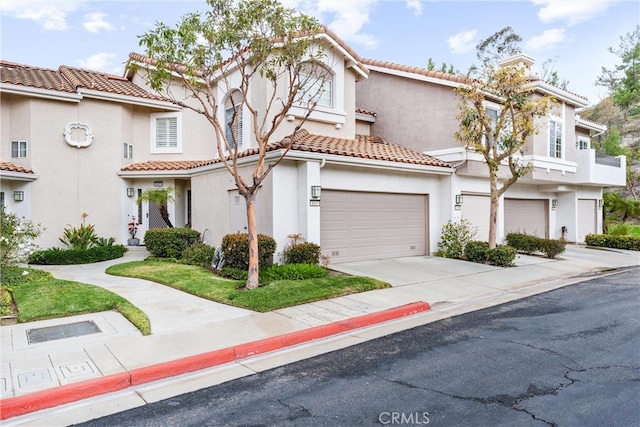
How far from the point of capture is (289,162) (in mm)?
11375

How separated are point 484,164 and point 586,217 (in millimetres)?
10678

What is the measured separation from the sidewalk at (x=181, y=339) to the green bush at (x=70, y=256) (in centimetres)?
206

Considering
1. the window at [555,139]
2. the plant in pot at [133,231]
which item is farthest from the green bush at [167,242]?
the window at [555,139]

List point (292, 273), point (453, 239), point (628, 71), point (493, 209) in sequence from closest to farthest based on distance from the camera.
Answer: point (292, 273) → point (493, 209) → point (453, 239) → point (628, 71)

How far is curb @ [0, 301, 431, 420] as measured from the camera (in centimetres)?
413

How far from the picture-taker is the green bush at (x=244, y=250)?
34.0 ft

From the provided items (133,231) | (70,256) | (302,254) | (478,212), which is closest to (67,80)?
(133,231)

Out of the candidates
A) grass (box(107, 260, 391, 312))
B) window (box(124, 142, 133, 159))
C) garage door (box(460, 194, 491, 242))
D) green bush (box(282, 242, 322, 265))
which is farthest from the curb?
window (box(124, 142, 133, 159))

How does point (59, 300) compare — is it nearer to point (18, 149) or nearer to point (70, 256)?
point (70, 256)

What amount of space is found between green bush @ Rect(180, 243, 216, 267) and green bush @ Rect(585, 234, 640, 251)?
17.3 m

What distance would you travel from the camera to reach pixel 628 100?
129ft

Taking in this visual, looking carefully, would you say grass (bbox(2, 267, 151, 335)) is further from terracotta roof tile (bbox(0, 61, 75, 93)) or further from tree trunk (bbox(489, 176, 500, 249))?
tree trunk (bbox(489, 176, 500, 249))

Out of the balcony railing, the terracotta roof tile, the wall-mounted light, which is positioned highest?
the terracotta roof tile

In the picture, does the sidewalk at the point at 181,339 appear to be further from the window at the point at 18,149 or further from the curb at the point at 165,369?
the window at the point at 18,149
